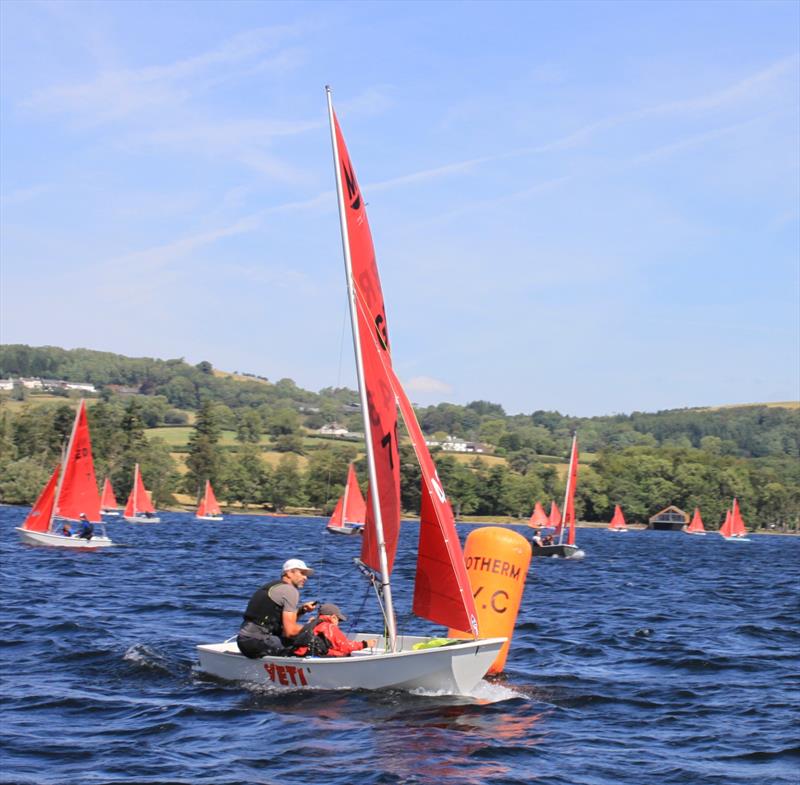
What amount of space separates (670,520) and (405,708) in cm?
15584

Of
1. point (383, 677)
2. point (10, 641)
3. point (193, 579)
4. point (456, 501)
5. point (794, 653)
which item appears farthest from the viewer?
point (456, 501)

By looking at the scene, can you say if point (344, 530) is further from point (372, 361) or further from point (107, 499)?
point (372, 361)

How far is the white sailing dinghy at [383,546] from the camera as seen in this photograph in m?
15.9

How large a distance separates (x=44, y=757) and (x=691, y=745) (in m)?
7.76

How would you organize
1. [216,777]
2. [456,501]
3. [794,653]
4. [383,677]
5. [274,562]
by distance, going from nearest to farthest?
[216,777] < [383,677] < [794,653] < [274,562] < [456,501]

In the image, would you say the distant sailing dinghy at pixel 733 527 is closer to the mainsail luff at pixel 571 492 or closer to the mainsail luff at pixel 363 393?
the mainsail luff at pixel 571 492

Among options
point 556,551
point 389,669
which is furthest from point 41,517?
point 389,669

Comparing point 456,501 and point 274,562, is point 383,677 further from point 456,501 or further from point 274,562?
point 456,501

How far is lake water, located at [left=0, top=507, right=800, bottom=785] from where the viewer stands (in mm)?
13219

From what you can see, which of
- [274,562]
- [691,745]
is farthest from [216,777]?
[274,562]

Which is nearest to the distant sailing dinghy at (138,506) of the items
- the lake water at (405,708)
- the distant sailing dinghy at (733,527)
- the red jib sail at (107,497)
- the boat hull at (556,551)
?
the red jib sail at (107,497)

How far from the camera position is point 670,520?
166250mm

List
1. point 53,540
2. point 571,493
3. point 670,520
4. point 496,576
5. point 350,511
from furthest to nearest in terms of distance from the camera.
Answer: point 670,520 < point 350,511 < point 571,493 < point 53,540 < point 496,576

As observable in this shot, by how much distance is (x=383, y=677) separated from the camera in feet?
52.7
